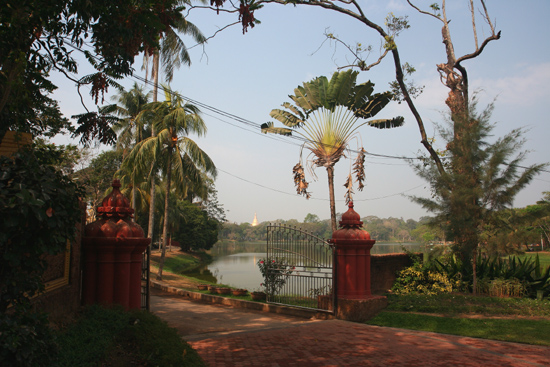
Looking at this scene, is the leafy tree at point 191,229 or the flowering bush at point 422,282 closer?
the flowering bush at point 422,282

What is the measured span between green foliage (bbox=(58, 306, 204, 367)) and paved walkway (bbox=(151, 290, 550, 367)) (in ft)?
3.13

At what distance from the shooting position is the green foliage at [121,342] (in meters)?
4.58

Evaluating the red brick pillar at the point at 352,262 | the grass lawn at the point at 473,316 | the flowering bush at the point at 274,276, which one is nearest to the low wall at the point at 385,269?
the grass lawn at the point at 473,316

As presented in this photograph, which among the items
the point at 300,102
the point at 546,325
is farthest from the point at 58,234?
the point at 300,102

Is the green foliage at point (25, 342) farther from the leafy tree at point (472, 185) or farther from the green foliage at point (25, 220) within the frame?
the leafy tree at point (472, 185)

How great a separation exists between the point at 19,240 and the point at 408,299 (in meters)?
9.35

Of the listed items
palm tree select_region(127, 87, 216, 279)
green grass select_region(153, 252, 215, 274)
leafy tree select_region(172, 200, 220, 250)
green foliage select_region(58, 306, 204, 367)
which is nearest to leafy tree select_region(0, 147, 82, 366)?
green foliage select_region(58, 306, 204, 367)

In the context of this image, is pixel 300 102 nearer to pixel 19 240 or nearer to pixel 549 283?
pixel 549 283

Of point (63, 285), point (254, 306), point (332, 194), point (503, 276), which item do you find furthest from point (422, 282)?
A: point (63, 285)

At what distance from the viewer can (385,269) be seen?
40.9 ft

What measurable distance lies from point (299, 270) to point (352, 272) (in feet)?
4.72

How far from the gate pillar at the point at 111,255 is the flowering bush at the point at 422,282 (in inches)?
307

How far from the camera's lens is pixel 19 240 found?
345 cm

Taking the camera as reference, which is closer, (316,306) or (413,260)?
(316,306)
